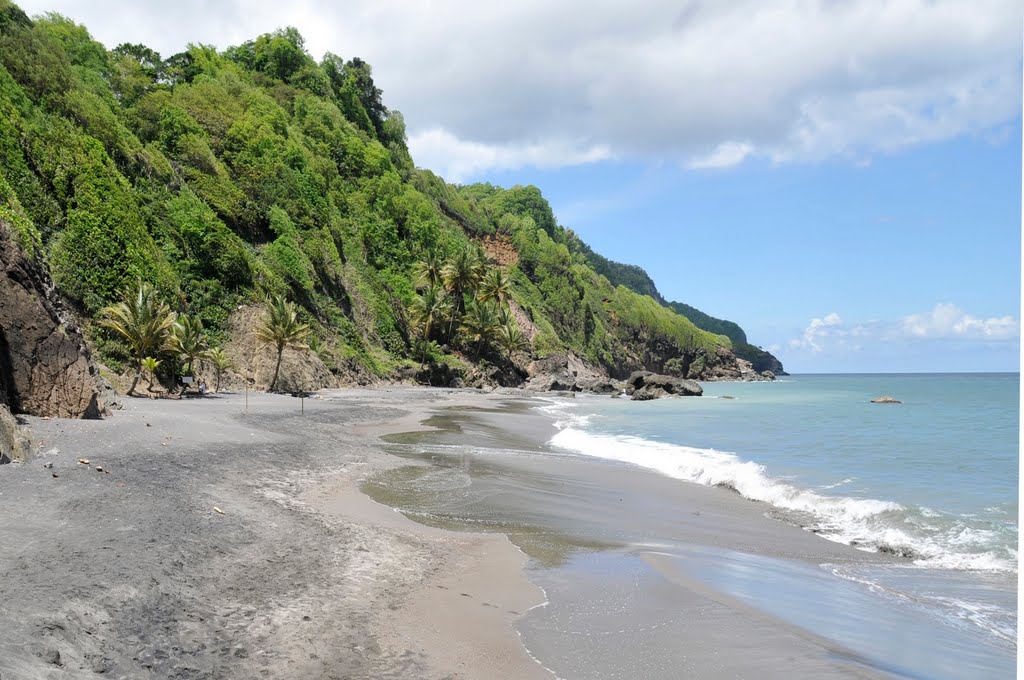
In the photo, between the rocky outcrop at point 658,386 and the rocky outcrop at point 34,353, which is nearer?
the rocky outcrop at point 34,353

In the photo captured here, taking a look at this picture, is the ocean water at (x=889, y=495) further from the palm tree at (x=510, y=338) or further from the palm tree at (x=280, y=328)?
the palm tree at (x=510, y=338)

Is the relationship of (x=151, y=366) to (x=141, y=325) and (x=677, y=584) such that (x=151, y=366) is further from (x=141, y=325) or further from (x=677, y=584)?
(x=677, y=584)

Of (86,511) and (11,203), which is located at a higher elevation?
(11,203)

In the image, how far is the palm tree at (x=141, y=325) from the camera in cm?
2323

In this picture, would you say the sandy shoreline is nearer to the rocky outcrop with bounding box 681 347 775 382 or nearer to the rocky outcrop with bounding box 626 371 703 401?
the rocky outcrop with bounding box 626 371 703 401

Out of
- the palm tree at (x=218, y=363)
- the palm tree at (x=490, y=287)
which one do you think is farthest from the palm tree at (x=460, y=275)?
the palm tree at (x=218, y=363)

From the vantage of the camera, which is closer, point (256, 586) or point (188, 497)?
point (256, 586)

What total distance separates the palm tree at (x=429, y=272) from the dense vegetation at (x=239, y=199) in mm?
257

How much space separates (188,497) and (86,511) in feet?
4.43

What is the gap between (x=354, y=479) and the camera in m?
11.3

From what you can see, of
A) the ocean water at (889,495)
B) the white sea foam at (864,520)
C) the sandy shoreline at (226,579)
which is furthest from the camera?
the white sea foam at (864,520)

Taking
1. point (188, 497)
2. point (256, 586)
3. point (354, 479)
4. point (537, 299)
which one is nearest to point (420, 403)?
point (354, 479)

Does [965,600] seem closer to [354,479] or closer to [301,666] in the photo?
[301,666]

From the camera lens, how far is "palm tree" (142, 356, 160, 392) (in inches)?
958
